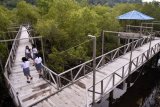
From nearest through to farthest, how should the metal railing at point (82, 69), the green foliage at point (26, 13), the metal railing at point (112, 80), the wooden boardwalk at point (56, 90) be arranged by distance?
the wooden boardwalk at point (56, 90) < the metal railing at point (112, 80) < the metal railing at point (82, 69) < the green foliage at point (26, 13)

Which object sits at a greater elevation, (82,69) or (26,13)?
(26,13)

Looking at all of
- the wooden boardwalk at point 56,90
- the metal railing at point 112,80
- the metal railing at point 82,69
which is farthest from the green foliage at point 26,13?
the metal railing at point 112,80

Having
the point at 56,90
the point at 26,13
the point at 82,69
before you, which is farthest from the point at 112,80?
the point at 26,13

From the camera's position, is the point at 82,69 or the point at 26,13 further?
the point at 26,13

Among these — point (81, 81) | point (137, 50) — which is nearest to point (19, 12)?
point (137, 50)

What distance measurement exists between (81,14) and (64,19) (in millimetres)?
1740

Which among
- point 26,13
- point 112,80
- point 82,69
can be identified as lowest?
point 82,69

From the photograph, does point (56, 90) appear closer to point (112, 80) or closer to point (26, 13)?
point (112, 80)

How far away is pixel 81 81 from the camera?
32.6ft

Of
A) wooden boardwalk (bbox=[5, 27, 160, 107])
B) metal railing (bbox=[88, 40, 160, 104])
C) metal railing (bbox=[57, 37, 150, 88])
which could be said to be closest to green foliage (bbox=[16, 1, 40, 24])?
metal railing (bbox=[57, 37, 150, 88])

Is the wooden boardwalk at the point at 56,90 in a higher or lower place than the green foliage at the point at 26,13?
lower

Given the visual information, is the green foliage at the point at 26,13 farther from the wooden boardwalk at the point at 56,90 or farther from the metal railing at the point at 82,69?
the wooden boardwalk at the point at 56,90

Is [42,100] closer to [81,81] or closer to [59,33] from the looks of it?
[81,81]

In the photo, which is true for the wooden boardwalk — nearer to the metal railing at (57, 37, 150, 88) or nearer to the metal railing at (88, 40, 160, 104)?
the metal railing at (88, 40, 160, 104)
